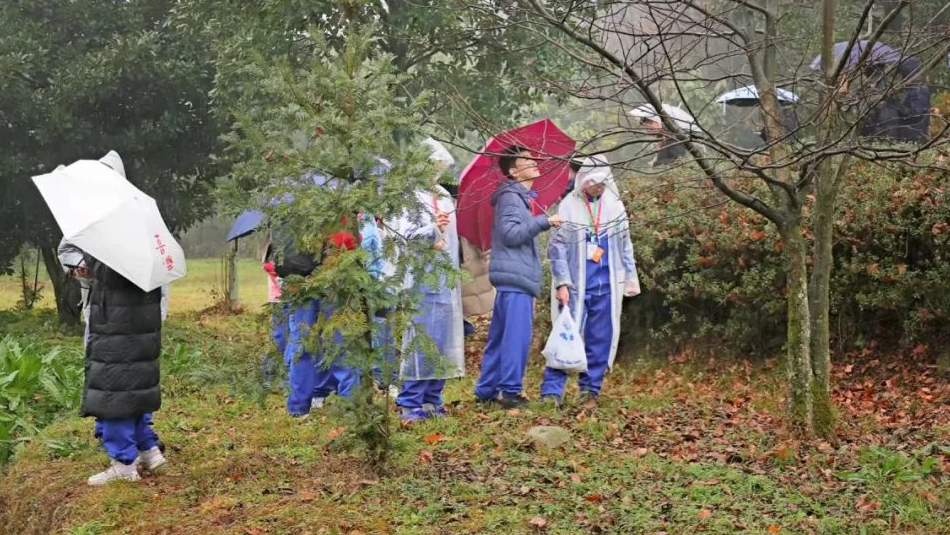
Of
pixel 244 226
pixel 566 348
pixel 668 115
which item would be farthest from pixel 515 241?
pixel 668 115

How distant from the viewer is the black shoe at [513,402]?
27.3ft

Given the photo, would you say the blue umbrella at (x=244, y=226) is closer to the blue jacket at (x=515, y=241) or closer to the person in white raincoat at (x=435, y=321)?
the person in white raincoat at (x=435, y=321)

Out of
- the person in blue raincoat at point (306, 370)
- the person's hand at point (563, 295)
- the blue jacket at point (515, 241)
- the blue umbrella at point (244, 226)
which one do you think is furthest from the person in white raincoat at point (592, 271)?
the blue umbrella at point (244, 226)

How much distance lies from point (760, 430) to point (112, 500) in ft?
13.5

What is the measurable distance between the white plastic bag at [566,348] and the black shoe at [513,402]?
13.1 inches

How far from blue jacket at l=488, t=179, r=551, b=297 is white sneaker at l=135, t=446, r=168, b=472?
2749 mm

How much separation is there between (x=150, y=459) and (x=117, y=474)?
12.8 inches

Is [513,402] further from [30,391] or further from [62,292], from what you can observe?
[62,292]

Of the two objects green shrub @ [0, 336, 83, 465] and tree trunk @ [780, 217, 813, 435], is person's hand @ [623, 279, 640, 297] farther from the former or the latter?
green shrub @ [0, 336, 83, 465]

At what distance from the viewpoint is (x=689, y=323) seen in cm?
1052

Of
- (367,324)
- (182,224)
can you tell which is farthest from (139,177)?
(367,324)

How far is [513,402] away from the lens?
8.34m

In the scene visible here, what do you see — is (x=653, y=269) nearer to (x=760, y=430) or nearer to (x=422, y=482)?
(x=760, y=430)

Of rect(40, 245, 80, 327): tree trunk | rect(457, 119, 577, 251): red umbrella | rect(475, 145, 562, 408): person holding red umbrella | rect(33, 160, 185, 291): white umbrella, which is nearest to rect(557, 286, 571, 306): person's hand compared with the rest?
rect(475, 145, 562, 408): person holding red umbrella
